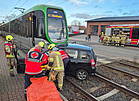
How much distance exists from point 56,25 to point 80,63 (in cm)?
378

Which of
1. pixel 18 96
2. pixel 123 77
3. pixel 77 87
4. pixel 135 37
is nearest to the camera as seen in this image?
pixel 18 96

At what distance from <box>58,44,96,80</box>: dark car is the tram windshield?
2597 millimetres

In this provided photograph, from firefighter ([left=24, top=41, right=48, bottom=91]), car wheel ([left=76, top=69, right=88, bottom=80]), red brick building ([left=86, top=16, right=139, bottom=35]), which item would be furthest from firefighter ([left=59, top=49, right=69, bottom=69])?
red brick building ([left=86, top=16, right=139, bottom=35])

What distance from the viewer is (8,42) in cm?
637

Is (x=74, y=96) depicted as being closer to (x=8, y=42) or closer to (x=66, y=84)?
(x=66, y=84)

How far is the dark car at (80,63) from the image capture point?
628cm

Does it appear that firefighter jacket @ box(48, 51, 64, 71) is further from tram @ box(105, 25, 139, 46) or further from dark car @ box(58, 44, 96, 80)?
tram @ box(105, 25, 139, 46)

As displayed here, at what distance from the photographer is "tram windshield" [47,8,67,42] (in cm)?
835

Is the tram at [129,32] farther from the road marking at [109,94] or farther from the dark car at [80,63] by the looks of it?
the road marking at [109,94]

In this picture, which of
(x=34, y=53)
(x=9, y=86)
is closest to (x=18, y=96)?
(x=9, y=86)

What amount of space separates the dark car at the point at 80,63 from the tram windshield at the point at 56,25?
260 cm

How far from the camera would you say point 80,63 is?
20.6 feet

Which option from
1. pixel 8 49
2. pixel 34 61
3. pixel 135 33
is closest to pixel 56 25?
pixel 8 49

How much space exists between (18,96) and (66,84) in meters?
2.31
